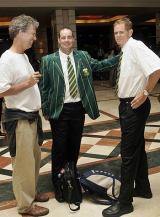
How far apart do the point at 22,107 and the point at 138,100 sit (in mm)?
849

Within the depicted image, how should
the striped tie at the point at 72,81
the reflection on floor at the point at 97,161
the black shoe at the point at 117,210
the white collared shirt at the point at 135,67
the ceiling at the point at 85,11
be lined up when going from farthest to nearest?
the ceiling at the point at 85,11, the striped tie at the point at 72,81, the reflection on floor at the point at 97,161, the black shoe at the point at 117,210, the white collared shirt at the point at 135,67

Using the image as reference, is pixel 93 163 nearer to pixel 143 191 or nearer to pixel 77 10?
pixel 143 191

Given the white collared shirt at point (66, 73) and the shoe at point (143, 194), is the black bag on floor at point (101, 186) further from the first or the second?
the white collared shirt at point (66, 73)

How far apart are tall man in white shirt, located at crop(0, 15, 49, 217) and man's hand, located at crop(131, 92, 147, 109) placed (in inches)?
→ 27.5

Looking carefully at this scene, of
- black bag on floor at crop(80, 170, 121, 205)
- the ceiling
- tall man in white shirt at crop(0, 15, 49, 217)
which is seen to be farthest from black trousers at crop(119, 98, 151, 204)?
the ceiling

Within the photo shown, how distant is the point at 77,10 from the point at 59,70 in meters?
11.2

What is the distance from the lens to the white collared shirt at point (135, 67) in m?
2.38

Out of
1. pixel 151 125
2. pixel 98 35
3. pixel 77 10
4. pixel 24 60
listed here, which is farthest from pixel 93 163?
pixel 98 35

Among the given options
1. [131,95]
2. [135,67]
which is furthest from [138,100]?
[135,67]

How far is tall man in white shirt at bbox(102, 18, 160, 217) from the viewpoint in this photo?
95.0 inches

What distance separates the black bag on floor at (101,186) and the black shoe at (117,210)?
0.16 meters

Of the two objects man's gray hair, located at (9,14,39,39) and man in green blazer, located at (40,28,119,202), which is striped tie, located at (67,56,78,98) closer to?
man in green blazer, located at (40,28,119,202)

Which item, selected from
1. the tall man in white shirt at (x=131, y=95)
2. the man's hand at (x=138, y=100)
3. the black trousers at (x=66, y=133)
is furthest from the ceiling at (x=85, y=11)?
the man's hand at (x=138, y=100)

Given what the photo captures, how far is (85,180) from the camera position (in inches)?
116
